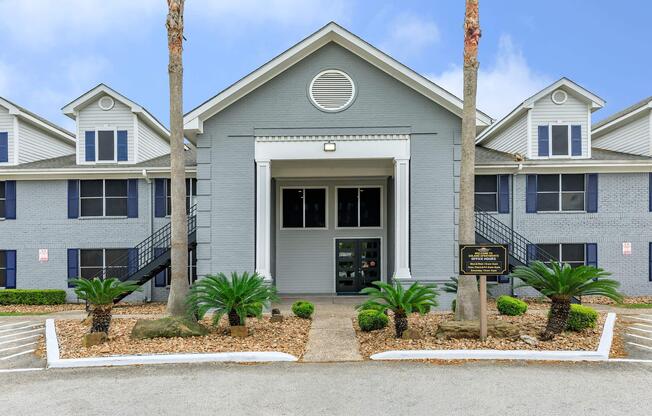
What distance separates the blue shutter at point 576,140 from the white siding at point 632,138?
9.02 feet

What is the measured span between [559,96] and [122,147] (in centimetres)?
1761

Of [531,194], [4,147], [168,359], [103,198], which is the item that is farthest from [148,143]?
[531,194]

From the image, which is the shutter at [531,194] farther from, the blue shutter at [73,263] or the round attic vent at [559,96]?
the blue shutter at [73,263]

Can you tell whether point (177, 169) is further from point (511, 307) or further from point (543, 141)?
point (543, 141)

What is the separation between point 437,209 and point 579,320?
5.25m

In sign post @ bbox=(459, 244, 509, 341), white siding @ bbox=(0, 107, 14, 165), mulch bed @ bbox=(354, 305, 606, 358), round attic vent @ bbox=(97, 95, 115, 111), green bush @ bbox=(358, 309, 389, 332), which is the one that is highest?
round attic vent @ bbox=(97, 95, 115, 111)

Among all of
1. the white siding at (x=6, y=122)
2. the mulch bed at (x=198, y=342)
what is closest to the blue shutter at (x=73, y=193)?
the white siding at (x=6, y=122)

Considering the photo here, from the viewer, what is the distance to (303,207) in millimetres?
17344

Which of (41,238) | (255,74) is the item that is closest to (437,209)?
(255,74)

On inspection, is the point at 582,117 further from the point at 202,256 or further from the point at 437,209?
the point at 202,256

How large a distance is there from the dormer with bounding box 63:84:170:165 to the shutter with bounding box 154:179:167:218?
1.64m

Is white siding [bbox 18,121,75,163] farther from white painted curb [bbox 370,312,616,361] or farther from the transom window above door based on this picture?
white painted curb [bbox 370,312,616,361]

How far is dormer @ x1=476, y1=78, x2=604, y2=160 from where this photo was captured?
56.4ft

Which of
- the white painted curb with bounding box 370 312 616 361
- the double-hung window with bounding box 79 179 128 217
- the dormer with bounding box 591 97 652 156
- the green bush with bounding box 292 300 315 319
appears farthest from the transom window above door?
the dormer with bounding box 591 97 652 156
